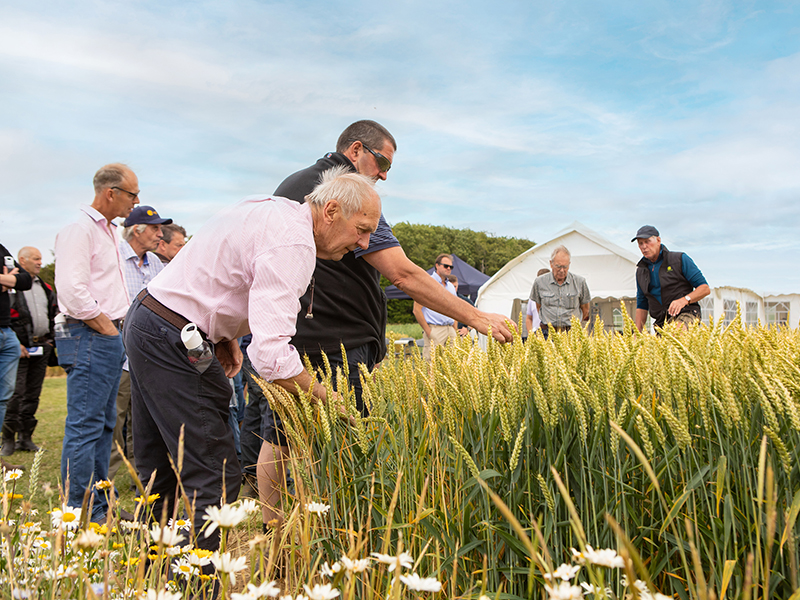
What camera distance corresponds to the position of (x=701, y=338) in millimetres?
2533

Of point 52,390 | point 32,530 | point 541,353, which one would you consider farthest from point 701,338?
point 52,390

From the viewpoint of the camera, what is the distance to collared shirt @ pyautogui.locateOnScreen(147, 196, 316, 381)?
1845mm

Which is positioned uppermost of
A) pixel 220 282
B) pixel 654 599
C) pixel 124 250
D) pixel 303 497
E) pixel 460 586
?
pixel 124 250

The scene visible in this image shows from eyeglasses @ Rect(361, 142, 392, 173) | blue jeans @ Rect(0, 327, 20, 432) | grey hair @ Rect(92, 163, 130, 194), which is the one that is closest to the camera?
eyeglasses @ Rect(361, 142, 392, 173)

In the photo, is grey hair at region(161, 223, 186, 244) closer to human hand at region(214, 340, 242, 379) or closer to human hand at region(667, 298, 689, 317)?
human hand at region(214, 340, 242, 379)

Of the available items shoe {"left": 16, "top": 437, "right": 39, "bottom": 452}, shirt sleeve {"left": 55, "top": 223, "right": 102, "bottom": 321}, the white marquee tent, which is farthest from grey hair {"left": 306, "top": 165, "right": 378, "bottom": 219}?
the white marquee tent

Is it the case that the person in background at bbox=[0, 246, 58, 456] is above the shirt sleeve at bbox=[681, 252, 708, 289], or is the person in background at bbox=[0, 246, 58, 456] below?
below

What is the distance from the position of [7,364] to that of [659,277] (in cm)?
597

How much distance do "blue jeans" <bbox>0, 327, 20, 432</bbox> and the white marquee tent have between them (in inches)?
346

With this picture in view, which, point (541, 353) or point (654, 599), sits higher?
point (541, 353)

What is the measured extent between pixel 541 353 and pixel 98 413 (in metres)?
2.63

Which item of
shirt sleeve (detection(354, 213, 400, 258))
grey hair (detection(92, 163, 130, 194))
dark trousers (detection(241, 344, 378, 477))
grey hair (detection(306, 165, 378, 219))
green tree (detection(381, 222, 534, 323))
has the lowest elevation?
dark trousers (detection(241, 344, 378, 477))

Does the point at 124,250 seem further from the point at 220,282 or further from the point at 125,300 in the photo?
the point at 220,282

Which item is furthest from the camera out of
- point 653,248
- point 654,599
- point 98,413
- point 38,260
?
point 38,260
